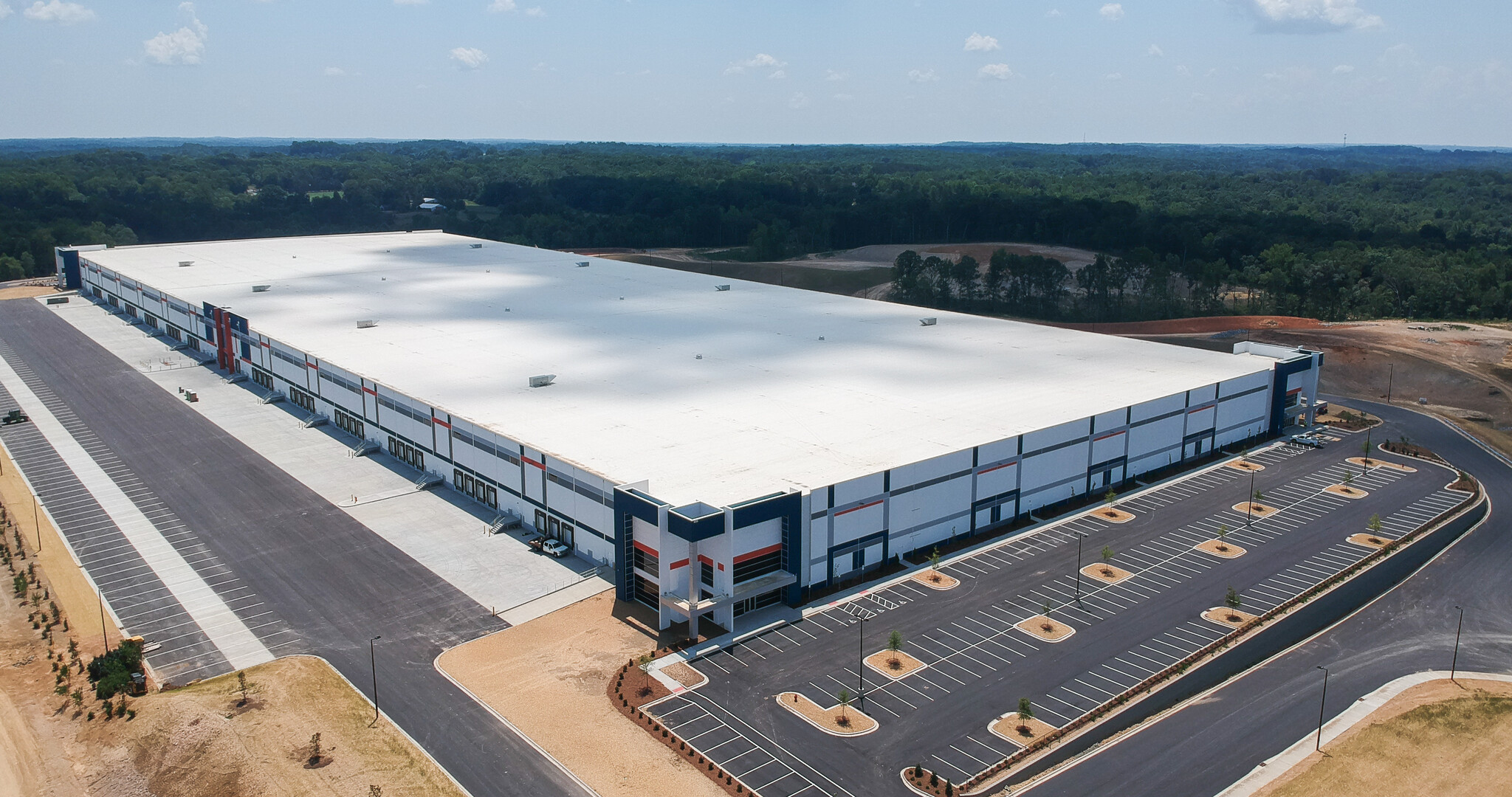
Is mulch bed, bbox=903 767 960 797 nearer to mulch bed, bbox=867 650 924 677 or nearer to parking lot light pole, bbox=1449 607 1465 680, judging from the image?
mulch bed, bbox=867 650 924 677

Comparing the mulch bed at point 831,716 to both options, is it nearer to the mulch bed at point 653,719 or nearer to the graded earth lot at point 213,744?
the mulch bed at point 653,719

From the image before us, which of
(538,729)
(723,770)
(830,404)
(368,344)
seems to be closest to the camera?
(723,770)

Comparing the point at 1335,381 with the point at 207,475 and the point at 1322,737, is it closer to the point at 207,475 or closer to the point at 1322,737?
the point at 1322,737

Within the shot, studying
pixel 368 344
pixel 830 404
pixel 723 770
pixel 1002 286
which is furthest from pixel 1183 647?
pixel 1002 286

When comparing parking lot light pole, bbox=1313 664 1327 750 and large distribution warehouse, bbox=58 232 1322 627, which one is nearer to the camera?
parking lot light pole, bbox=1313 664 1327 750

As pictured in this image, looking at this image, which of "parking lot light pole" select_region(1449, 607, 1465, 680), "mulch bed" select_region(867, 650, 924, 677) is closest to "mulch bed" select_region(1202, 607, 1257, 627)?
"parking lot light pole" select_region(1449, 607, 1465, 680)

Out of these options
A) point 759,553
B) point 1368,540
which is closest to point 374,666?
point 759,553
